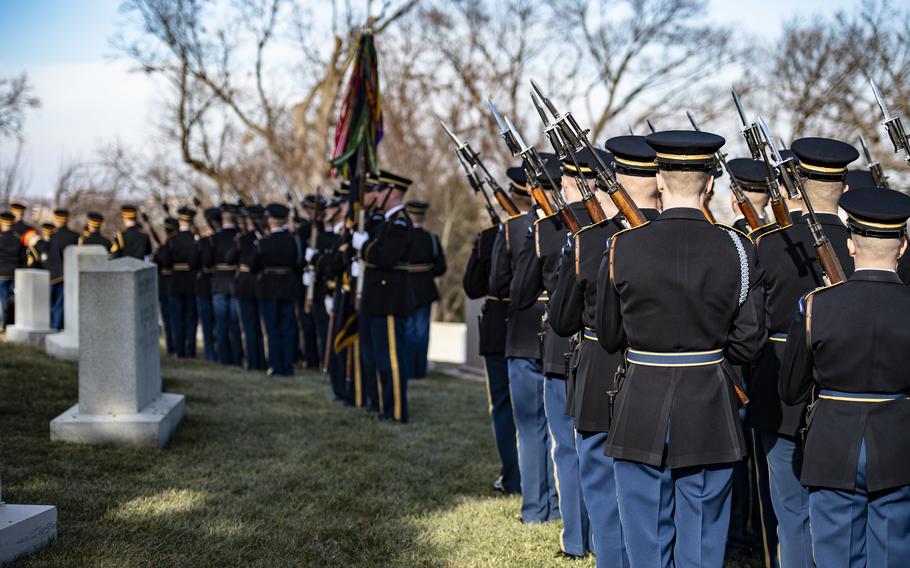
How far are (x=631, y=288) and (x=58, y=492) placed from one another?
4025mm

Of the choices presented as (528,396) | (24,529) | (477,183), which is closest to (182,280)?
(477,183)

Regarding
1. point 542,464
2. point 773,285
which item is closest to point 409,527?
point 542,464

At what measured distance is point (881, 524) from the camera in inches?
143

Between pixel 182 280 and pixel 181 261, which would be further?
pixel 182 280

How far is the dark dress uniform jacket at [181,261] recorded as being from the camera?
1403cm

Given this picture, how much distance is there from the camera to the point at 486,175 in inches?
269

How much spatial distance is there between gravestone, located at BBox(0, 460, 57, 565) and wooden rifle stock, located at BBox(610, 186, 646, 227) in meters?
3.23

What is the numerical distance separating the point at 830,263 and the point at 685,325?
0.89m

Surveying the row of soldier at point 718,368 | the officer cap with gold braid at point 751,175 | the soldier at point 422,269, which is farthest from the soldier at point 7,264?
the row of soldier at point 718,368

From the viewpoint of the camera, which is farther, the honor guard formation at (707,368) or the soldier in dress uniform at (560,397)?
Answer: the soldier in dress uniform at (560,397)

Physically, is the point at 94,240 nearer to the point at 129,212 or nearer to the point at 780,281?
the point at 129,212

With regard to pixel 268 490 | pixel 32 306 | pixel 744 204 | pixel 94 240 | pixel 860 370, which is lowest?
pixel 268 490

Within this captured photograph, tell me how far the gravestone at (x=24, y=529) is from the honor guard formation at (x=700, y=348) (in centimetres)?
267

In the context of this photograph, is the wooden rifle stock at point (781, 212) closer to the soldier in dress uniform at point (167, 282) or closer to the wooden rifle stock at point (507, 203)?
the wooden rifle stock at point (507, 203)
